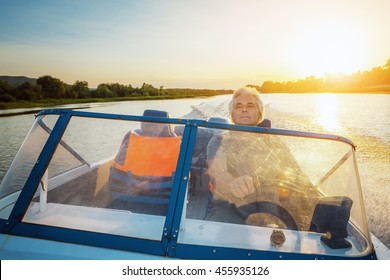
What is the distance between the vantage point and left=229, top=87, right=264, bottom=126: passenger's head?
2.63 metres

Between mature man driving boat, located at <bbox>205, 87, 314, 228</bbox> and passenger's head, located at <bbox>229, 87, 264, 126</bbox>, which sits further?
passenger's head, located at <bbox>229, 87, 264, 126</bbox>

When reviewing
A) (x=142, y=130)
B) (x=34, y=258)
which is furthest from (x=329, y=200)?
(x=34, y=258)

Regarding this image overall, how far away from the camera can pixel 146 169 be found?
2.20m

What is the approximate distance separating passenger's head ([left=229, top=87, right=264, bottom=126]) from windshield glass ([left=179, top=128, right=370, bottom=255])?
0.62 metres

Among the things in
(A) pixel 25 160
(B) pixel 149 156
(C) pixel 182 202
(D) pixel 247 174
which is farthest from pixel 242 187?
(A) pixel 25 160

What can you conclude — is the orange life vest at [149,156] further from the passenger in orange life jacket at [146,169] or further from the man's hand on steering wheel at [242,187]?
the man's hand on steering wheel at [242,187]

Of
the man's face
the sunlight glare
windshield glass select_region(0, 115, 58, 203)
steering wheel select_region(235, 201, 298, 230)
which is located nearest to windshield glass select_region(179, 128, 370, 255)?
steering wheel select_region(235, 201, 298, 230)

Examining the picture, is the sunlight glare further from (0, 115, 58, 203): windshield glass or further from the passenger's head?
(0, 115, 58, 203): windshield glass

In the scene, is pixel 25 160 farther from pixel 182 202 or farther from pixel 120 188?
pixel 182 202

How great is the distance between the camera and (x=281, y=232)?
5.05 feet

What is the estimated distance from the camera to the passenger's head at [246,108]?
2.63 meters

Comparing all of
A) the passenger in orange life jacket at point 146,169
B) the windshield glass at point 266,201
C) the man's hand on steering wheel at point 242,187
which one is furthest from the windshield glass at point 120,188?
the man's hand on steering wheel at point 242,187

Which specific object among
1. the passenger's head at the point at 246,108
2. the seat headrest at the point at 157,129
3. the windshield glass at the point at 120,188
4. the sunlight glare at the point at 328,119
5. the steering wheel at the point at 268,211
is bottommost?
the sunlight glare at the point at 328,119

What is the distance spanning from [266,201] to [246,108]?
110cm
